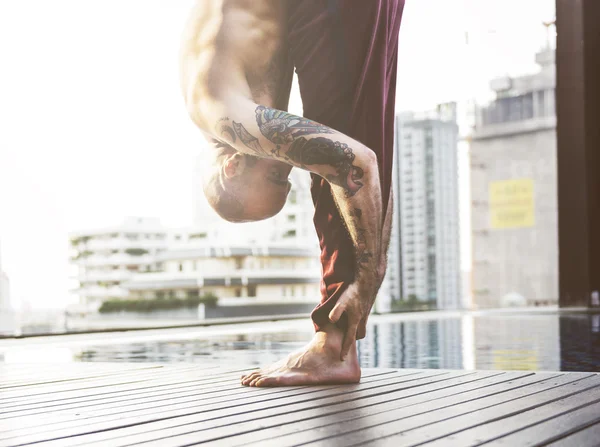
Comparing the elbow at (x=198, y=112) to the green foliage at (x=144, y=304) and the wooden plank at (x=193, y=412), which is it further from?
the green foliage at (x=144, y=304)

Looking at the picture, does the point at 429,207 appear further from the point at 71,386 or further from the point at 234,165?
the point at 71,386

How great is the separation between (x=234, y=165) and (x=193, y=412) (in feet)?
2.33

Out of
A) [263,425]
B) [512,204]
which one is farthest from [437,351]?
[512,204]

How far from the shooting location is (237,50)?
184 centimetres

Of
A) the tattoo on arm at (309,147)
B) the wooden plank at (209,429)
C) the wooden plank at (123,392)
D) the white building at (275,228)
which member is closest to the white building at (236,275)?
the white building at (275,228)

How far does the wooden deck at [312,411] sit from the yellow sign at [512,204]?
1416cm

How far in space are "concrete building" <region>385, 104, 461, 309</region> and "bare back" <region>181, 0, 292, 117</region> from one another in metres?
9.90

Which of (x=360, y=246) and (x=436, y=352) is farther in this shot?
(x=436, y=352)

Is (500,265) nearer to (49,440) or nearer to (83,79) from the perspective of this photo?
(83,79)

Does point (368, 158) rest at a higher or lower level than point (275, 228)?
lower

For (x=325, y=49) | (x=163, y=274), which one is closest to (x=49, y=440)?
(x=325, y=49)

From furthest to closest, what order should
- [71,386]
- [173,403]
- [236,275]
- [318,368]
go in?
[236,275], [71,386], [318,368], [173,403]

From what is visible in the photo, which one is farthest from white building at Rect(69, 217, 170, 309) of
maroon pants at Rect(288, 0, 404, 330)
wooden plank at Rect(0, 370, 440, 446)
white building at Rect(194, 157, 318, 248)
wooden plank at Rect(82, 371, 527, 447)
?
wooden plank at Rect(82, 371, 527, 447)

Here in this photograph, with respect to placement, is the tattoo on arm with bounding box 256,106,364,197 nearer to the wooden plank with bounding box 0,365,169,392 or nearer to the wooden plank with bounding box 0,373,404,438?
the wooden plank with bounding box 0,373,404,438
